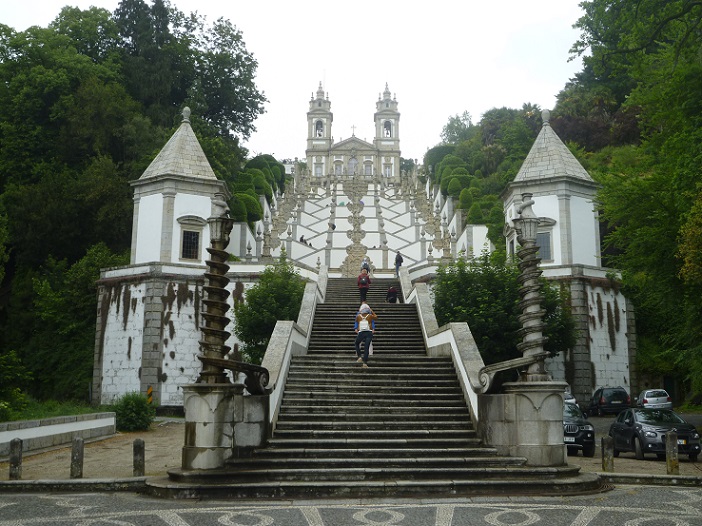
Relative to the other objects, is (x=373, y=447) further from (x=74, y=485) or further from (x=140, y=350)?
(x=140, y=350)

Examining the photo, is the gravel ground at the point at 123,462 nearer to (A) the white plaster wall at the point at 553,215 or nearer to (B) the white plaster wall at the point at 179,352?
(B) the white plaster wall at the point at 179,352

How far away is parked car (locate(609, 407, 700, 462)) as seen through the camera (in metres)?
15.4

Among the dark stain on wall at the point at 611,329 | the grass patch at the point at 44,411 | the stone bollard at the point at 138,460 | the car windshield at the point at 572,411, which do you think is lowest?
the stone bollard at the point at 138,460

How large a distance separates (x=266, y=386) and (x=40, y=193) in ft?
86.9

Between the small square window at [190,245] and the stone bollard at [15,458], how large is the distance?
680 inches

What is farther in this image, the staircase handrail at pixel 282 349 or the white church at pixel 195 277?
the white church at pixel 195 277

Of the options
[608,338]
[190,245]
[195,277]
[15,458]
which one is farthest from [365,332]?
[608,338]

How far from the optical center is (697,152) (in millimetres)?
15305

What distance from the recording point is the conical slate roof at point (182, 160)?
96.9 ft

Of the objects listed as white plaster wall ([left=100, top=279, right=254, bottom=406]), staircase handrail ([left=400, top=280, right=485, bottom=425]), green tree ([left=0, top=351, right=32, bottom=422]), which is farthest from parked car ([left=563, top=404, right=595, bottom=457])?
white plaster wall ([left=100, top=279, right=254, bottom=406])

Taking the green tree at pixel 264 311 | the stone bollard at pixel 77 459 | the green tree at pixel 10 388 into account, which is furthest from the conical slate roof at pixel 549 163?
the stone bollard at pixel 77 459

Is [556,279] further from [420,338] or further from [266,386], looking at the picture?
[266,386]

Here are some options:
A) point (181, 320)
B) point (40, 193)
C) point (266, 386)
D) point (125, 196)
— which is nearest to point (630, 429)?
point (266, 386)

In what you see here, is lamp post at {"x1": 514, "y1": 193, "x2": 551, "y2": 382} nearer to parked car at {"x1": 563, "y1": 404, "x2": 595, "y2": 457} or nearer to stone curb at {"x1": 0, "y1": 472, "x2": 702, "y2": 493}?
stone curb at {"x1": 0, "y1": 472, "x2": 702, "y2": 493}
